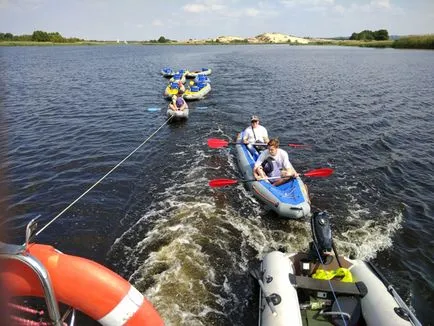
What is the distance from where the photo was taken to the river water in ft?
21.4

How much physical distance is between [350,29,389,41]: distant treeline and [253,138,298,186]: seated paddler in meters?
103

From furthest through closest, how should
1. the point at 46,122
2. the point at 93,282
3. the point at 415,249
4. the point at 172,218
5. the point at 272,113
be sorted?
the point at 272,113
the point at 46,122
the point at 172,218
the point at 415,249
the point at 93,282

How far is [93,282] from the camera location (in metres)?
3.84

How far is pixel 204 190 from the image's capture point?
10.1 metres

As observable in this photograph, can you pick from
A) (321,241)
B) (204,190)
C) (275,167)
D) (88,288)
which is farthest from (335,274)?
(204,190)

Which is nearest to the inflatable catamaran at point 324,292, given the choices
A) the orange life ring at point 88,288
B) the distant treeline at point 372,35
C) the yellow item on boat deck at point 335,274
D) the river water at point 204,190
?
the yellow item on boat deck at point 335,274

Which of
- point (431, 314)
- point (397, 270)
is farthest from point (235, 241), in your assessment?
point (431, 314)

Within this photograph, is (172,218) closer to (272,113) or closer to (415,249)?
(415,249)

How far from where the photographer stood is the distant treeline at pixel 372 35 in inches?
3782

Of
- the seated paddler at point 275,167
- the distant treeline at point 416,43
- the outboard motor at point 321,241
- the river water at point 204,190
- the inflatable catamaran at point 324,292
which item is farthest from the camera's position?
the distant treeline at point 416,43

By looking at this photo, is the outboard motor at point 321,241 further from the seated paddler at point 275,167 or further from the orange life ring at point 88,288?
the orange life ring at point 88,288

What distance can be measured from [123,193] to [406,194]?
8362 millimetres

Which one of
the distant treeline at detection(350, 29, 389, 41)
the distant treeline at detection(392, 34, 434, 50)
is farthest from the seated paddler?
the distant treeline at detection(350, 29, 389, 41)

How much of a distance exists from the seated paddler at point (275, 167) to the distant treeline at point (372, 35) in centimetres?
10280
